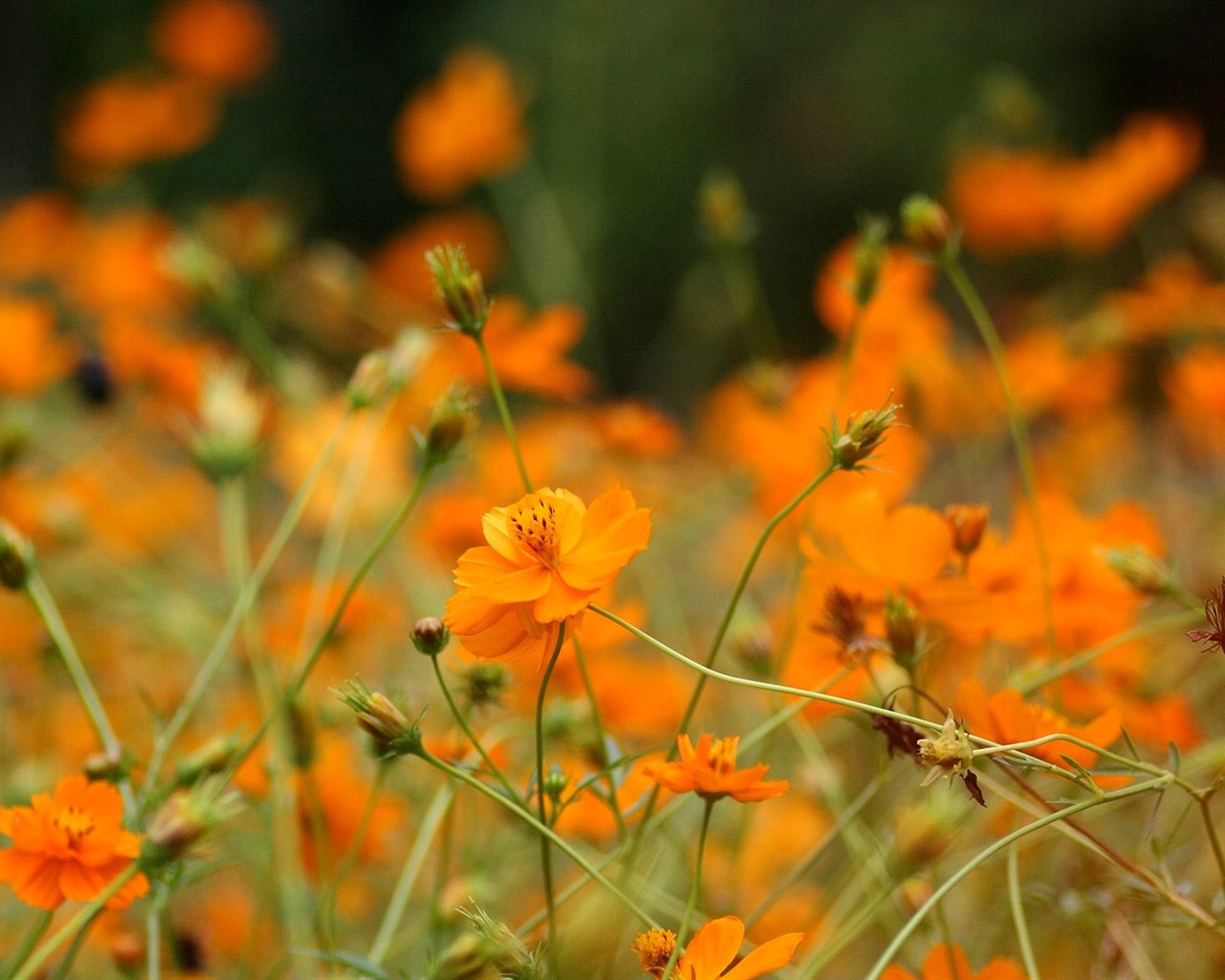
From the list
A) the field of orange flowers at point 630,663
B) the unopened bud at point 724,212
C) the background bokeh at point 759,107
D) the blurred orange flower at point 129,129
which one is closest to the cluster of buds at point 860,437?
the field of orange flowers at point 630,663

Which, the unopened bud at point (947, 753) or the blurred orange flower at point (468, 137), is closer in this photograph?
the unopened bud at point (947, 753)

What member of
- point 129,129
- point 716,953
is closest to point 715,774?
point 716,953

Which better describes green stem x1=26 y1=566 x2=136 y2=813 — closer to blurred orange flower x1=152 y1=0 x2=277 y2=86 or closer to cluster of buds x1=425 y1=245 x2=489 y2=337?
cluster of buds x1=425 y1=245 x2=489 y2=337

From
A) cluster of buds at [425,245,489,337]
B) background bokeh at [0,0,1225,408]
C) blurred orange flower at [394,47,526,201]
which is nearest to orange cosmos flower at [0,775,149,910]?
cluster of buds at [425,245,489,337]

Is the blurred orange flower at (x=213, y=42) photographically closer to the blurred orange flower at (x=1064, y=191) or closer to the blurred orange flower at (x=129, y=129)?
the blurred orange flower at (x=129, y=129)

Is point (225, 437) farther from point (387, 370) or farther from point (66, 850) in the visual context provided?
point (66, 850)

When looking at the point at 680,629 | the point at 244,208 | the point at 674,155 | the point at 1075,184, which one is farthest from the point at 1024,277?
the point at 680,629
